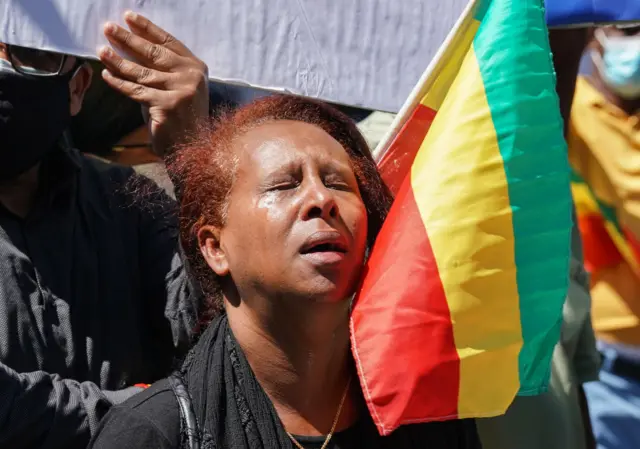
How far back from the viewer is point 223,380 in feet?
6.47

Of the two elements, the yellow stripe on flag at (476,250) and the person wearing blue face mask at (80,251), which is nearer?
the yellow stripe on flag at (476,250)

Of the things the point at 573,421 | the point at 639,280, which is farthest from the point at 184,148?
the point at 639,280

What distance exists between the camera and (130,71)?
215 centimetres

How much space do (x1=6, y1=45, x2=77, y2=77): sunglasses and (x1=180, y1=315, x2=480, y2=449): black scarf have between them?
706 mm

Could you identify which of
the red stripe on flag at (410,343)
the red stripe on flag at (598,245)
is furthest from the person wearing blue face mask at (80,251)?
the red stripe on flag at (598,245)

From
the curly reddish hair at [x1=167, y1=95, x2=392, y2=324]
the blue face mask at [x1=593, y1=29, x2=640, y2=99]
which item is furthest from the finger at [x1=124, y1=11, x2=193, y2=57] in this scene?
the blue face mask at [x1=593, y1=29, x2=640, y2=99]

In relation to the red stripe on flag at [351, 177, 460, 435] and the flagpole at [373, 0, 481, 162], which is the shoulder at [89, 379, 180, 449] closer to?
the red stripe on flag at [351, 177, 460, 435]

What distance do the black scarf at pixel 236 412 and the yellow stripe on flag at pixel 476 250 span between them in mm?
166

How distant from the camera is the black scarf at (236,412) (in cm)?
190

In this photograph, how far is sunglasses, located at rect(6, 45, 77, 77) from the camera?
7.33 feet

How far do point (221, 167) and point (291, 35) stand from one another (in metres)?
0.39

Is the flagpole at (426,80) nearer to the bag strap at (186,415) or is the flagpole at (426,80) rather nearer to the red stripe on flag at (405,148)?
the red stripe on flag at (405,148)

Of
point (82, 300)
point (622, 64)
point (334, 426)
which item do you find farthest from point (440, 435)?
→ point (622, 64)

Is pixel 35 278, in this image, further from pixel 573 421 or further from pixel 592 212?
pixel 592 212
